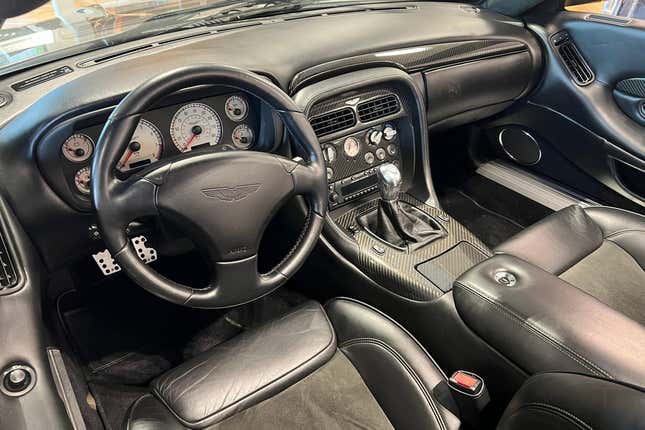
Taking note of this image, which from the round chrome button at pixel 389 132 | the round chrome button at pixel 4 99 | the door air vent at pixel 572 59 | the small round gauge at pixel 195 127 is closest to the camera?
the round chrome button at pixel 4 99

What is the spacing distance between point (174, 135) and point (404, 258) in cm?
66

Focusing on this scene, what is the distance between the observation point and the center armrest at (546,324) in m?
0.89

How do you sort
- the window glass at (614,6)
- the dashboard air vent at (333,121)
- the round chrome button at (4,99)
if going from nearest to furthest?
the round chrome button at (4,99) → the dashboard air vent at (333,121) → the window glass at (614,6)

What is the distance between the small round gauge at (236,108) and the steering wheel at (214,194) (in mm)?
247

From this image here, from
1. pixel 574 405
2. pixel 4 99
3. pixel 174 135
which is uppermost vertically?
pixel 4 99

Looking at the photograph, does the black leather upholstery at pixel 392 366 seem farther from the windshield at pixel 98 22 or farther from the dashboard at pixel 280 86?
the windshield at pixel 98 22

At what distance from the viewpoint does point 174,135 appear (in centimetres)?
123

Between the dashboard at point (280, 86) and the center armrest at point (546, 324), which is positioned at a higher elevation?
the dashboard at point (280, 86)

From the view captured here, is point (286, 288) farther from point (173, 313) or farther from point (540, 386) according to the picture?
point (540, 386)

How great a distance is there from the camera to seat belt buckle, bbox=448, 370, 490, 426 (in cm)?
96

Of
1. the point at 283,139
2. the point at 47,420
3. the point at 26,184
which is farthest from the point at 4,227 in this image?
the point at 283,139

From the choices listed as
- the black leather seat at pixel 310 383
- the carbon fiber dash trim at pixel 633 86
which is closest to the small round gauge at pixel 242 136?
the black leather seat at pixel 310 383

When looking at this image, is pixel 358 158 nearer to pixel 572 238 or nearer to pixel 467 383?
pixel 572 238

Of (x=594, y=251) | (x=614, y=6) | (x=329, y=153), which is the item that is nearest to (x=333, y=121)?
(x=329, y=153)
